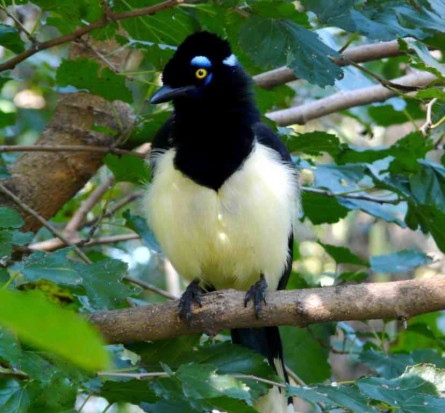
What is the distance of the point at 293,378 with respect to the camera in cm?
400

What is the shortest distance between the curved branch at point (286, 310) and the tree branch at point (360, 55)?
160 cm

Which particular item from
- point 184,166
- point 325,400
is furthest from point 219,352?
point 184,166

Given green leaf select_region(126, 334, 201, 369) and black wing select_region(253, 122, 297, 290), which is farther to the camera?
black wing select_region(253, 122, 297, 290)

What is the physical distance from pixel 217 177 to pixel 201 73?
0.57 m

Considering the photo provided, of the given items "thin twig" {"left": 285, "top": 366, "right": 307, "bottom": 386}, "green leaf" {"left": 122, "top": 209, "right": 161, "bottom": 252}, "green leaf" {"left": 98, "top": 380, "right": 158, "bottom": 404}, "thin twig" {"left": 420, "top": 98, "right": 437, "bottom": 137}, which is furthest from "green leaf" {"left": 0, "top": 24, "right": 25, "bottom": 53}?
"thin twig" {"left": 285, "top": 366, "right": 307, "bottom": 386}

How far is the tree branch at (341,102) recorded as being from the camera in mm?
4445

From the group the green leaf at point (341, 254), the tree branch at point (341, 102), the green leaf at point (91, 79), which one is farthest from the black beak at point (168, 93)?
the green leaf at point (341, 254)

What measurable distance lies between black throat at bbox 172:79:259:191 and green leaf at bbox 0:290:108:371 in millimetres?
2774

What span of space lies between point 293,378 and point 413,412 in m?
1.89

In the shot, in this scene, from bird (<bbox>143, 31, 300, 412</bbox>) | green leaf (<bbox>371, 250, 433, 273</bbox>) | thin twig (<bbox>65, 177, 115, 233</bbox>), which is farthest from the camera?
thin twig (<bbox>65, 177, 115, 233</bbox>)

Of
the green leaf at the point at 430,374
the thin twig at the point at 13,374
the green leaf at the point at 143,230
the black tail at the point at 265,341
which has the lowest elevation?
the black tail at the point at 265,341

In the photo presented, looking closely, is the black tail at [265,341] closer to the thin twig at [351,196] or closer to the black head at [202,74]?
the thin twig at [351,196]

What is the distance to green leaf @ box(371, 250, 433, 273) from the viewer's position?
4406 millimetres

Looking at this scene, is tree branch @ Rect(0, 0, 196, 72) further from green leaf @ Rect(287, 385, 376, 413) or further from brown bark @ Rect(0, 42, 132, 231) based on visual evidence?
green leaf @ Rect(287, 385, 376, 413)
